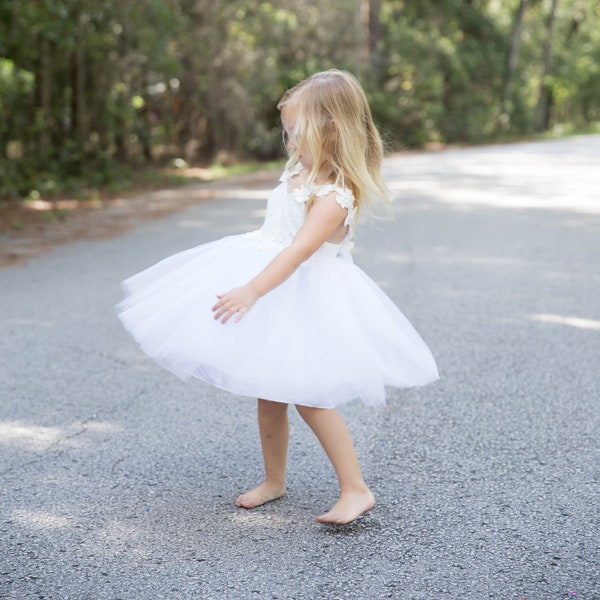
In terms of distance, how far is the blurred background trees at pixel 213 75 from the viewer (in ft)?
45.2

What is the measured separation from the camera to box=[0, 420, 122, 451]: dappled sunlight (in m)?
3.72

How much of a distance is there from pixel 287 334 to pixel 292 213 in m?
0.43

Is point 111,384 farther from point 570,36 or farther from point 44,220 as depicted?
point 570,36

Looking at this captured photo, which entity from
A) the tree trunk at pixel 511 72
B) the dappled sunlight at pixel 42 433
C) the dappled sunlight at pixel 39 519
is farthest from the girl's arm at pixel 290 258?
the tree trunk at pixel 511 72

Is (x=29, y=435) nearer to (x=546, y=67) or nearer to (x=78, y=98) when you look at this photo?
(x=78, y=98)

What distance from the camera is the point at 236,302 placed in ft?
9.14

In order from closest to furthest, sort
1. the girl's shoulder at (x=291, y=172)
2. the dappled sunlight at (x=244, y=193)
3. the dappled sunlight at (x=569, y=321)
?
the girl's shoulder at (x=291, y=172)
the dappled sunlight at (x=569, y=321)
the dappled sunlight at (x=244, y=193)

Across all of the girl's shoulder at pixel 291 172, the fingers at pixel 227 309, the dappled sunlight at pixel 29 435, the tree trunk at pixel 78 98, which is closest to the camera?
the fingers at pixel 227 309

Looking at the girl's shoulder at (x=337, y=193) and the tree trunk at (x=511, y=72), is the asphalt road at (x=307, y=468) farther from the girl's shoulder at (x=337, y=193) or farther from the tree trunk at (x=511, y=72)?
the tree trunk at (x=511, y=72)

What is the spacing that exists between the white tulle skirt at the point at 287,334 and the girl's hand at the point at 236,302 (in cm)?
9

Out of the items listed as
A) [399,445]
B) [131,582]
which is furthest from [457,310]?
[131,582]

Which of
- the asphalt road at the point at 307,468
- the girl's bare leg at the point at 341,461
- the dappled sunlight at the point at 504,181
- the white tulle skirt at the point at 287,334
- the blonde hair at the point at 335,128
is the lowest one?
the dappled sunlight at the point at 504,181

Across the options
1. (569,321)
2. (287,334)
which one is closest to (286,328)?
(287,334)

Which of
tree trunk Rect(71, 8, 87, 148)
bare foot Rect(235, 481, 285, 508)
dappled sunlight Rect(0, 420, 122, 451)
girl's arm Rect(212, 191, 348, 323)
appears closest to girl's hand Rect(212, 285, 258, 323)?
girl's arm Rect(212, 191, 348, 323)
